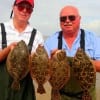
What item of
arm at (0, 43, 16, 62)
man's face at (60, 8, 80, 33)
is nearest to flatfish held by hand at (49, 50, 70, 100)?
arm at (0, 43, 16, 62)

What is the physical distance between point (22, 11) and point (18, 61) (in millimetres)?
1198

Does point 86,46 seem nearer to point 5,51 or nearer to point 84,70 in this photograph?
point 84,70

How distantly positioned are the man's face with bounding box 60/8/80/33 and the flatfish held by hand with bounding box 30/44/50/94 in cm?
87

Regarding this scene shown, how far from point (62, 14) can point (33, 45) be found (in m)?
0.80

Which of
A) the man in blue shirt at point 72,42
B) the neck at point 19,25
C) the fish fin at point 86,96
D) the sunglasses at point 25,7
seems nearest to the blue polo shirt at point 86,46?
the man in blue shirt at point 72,42

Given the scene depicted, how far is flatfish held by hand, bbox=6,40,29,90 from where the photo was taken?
25.1ft

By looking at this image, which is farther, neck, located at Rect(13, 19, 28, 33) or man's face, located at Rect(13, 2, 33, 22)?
neck, located at Rect(13, 19, 28, 33)

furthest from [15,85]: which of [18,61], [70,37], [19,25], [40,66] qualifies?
[70,37]

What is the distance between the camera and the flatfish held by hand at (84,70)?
24.7 feet

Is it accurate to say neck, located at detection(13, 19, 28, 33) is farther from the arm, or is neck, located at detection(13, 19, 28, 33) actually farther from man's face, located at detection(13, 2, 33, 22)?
the arm

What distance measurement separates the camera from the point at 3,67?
845 cm

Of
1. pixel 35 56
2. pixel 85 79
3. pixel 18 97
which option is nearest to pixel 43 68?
pixel 35 56

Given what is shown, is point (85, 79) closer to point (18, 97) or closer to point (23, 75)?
point (23, 75)

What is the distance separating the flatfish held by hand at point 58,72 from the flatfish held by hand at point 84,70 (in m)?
0.17
